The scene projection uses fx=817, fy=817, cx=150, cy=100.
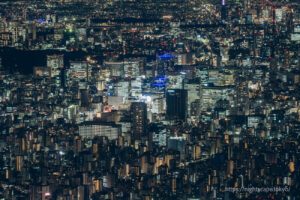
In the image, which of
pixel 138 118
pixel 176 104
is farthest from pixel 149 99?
pixel 138 118

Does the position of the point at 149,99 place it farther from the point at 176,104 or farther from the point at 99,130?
the point at 99,130

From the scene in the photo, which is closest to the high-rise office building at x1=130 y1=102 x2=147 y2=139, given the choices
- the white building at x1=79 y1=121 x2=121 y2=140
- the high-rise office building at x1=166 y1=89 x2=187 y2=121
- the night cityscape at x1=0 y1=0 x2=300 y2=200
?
the night cityscape at x1=0 y1=0 x2=300 y2=200

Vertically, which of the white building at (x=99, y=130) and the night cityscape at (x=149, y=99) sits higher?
the night cityscape at (x=149, y=99)

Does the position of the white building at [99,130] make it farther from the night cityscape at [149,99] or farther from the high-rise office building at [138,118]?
the high-rise office building at [138,118]

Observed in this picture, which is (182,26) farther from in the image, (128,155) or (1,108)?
(128,155)

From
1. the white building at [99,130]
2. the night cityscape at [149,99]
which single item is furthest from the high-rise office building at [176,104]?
the white building at [99,130]

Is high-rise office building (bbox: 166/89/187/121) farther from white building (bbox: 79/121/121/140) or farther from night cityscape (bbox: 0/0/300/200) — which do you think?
white building (bbox: 79/121/121/140)
